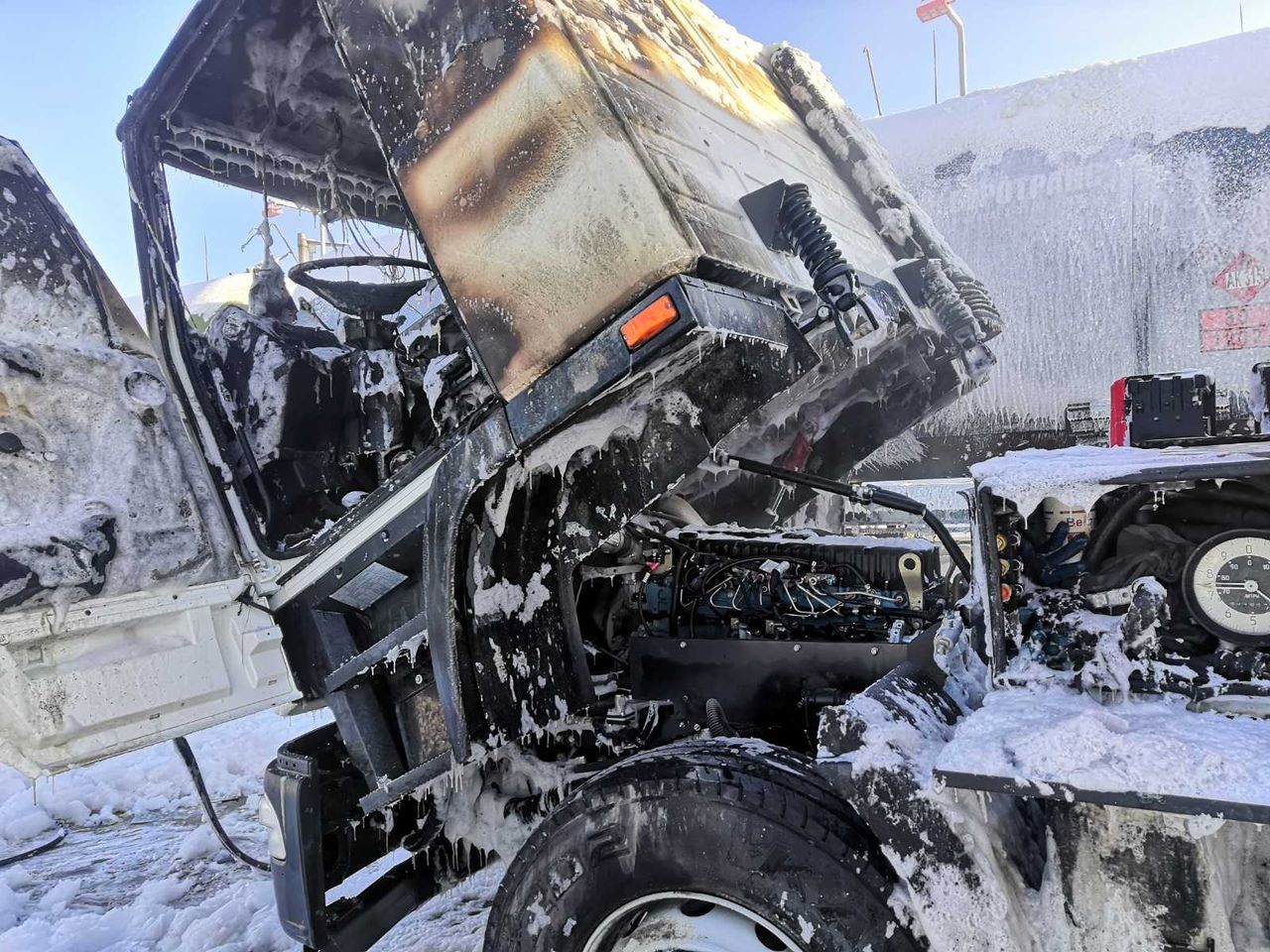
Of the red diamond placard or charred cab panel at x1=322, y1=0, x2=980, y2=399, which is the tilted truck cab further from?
the red diamond placard

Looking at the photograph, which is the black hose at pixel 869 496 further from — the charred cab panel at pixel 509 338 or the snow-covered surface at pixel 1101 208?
the snow-covered surface at pixel 1101 208

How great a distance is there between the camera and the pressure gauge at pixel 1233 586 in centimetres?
140

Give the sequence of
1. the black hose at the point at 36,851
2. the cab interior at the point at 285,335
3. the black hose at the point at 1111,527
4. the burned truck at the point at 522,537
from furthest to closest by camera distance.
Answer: the black hose at the point at 36,851
the cab interior at the point at 285,335
the burned truck at the point at 522,537
the black hose at the point at 1111,527

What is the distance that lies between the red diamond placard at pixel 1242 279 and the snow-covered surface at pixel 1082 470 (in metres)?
6.44

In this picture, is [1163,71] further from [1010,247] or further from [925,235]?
[925,235]

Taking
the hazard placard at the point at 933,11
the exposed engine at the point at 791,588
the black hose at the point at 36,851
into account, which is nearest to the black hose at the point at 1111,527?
the exposed engine at the point at 791,588

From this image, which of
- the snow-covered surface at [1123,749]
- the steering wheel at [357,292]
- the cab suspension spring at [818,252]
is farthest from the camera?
the steering wheel at [357,292]

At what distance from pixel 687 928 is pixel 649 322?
4.17 ft

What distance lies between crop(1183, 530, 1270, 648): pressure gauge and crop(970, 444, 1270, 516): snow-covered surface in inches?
5.8

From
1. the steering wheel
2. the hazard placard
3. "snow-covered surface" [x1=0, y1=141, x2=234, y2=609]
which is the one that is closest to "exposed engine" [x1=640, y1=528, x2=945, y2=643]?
the steering wheel

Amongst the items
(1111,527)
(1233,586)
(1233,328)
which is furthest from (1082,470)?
(1233,328)

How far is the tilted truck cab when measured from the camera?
1.90 meters

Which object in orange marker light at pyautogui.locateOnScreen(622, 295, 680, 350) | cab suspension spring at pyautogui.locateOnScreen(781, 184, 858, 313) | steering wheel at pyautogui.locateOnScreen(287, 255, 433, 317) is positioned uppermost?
steering wheel at pyautogui.locateOnScreen(287, 255, 433, 317)

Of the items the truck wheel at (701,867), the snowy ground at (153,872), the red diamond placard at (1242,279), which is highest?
the red diamond placard at (1242,279)
